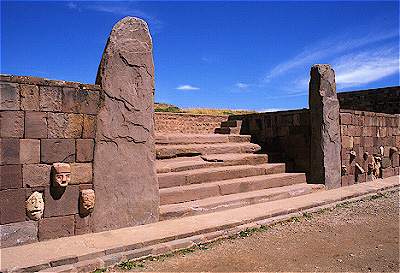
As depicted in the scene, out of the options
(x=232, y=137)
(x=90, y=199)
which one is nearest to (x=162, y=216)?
(x=90, y=199)

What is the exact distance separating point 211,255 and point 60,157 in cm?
243

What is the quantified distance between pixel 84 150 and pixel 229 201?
9.41 ft

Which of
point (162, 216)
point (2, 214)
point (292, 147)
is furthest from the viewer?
point (292, 147)

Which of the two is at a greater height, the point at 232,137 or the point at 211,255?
the point at 232,137

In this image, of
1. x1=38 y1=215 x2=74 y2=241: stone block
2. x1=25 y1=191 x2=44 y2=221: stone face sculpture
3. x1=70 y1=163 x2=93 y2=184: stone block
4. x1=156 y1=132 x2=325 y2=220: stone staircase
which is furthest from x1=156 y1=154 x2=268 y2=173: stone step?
x1=25 y1=191 x2=44 y2=221: stone face sculpture

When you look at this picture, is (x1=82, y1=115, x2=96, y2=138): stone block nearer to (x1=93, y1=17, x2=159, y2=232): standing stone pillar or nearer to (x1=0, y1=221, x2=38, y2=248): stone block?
(x1=93, y1=17, x2=159, y2=232): standing stone pillar

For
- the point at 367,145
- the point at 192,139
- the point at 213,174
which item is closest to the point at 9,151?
the point at 213,174

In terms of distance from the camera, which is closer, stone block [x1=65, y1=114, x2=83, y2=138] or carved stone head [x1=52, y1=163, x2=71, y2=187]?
carved stone head [x1=52, y1=163, x2=71, y2=187]

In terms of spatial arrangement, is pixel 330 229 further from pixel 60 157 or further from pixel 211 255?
pixel 60 157

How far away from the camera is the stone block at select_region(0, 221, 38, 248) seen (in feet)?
13.6

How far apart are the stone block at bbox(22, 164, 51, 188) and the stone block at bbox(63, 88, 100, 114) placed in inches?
33.1

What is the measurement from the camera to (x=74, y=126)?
4648 millimetres

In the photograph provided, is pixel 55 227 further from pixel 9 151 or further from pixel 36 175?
pixel 9 151

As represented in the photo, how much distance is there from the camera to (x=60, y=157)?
4.53 m
